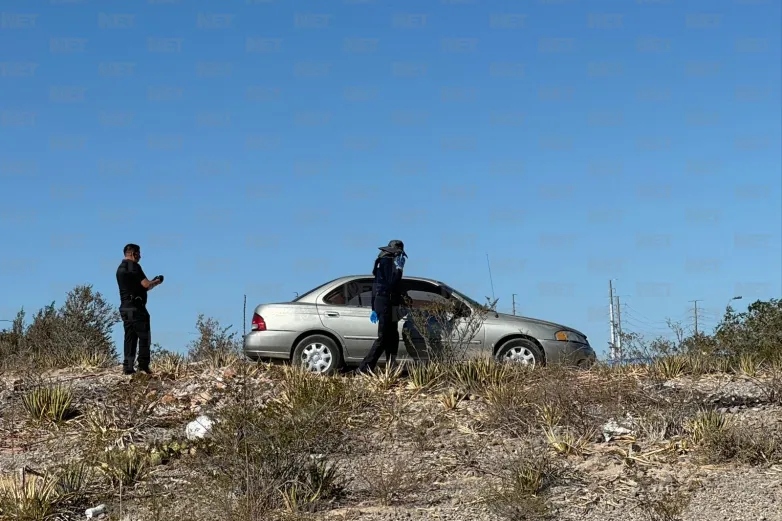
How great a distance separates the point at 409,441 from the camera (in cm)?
879

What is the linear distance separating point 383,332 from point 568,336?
2817 mm

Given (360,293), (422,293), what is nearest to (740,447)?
(422,293)

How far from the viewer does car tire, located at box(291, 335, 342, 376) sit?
12.5 m

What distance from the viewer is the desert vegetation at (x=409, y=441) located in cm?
659

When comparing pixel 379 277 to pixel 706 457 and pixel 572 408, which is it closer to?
pixel 572 408

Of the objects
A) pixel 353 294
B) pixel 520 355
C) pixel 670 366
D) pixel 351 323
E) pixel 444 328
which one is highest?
pixel 353 294

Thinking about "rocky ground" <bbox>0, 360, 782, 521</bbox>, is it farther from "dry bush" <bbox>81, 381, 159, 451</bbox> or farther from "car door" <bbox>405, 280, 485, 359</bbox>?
"car door" <bbox>405, 280, 485, 359</bbox>

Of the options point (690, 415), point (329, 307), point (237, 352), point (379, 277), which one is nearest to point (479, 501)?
point (690, 415)

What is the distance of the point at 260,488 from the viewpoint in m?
6.61

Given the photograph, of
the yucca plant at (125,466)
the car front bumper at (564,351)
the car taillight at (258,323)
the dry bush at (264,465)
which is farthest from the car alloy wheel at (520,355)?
the yucca plant at (125,466)

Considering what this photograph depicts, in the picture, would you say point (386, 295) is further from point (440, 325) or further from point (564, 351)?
point (564, 351)

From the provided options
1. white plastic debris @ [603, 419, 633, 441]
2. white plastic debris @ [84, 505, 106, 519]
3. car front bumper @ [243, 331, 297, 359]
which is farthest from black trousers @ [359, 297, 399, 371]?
white plastic debris @ [84, 505, 106, 519]

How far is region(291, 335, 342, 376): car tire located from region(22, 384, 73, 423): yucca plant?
125 inches

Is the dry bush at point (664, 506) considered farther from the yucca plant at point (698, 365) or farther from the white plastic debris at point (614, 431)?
the yucca plant at point (698, 365)
